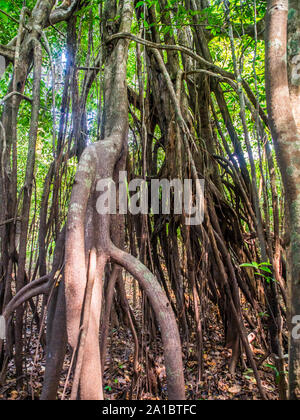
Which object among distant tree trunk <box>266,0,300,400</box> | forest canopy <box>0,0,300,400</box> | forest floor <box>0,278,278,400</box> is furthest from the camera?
forest floor <box>0,278,278,400</box>

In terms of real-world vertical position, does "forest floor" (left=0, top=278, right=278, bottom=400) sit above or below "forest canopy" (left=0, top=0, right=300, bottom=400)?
below

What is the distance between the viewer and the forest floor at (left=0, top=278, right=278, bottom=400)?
2021 mm

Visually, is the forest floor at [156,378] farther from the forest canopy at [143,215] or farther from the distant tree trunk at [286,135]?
the distant tree trunk at [286,135]

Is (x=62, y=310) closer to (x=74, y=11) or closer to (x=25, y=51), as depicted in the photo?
(x=25, y=51)

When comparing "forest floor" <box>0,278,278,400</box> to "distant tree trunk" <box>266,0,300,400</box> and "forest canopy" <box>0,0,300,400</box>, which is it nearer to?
"forest canopy" <box>0,0,300,400</box>

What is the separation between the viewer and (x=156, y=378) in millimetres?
2074

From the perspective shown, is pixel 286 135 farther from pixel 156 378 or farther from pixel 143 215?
pixel 156 378

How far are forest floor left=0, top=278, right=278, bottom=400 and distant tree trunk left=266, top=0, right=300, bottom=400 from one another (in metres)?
1.12

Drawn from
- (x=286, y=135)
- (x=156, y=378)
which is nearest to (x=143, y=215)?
(x=286, y=135)

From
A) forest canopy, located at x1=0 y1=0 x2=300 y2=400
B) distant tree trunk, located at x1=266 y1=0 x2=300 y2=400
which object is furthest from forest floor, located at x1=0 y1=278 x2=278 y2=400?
distant tree trunk, located at x1=266 y1=0 x2=300 y2=400

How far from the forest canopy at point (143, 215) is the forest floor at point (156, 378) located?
17 mm

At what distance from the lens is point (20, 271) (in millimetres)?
1864

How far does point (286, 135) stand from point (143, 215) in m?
1.05
